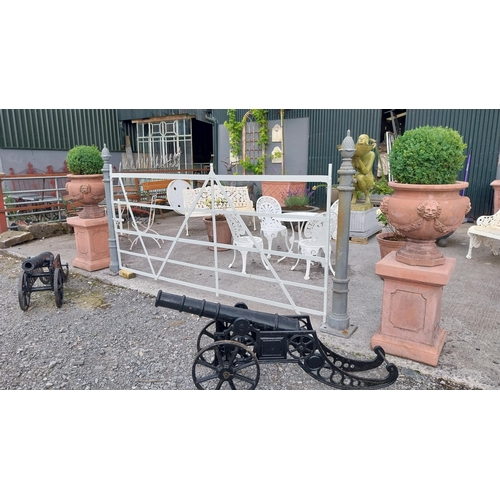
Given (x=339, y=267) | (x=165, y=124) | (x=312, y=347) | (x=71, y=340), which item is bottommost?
(x=71, y=340)

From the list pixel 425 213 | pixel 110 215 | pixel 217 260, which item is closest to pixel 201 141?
pixel 110 215

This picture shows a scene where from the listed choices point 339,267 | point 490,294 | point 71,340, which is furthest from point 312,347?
point 490,294

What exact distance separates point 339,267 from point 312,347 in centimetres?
94

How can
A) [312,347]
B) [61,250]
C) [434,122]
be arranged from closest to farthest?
[312,347] → [61,250] → [434,122]

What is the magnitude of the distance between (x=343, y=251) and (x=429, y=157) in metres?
0.99

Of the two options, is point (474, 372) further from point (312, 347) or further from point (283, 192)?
point (283, 192)

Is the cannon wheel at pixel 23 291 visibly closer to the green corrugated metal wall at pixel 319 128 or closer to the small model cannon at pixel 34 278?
the small model cannon at pixel 34 278

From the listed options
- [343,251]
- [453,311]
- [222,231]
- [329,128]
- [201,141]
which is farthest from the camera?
[201,141]

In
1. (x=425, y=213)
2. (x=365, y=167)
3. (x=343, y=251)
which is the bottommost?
(x=343, y=251)

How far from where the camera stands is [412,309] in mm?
2852

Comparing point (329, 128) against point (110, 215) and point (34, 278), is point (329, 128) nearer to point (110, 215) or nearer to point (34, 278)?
point (110, 215)

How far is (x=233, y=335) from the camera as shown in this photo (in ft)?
8.50

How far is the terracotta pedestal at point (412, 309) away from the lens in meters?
2.75

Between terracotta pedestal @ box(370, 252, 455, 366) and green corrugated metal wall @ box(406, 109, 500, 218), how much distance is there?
5.83 meters
